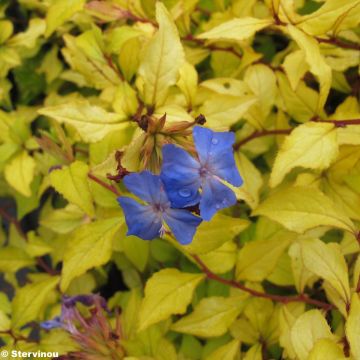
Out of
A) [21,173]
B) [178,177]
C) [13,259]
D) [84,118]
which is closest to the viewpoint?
[178,177]

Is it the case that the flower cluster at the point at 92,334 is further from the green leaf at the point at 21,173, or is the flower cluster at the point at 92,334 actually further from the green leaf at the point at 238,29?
the green leaf at the point at 238,29

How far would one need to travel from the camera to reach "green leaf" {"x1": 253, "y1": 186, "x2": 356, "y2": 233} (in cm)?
79

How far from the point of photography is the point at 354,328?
2.32 ft

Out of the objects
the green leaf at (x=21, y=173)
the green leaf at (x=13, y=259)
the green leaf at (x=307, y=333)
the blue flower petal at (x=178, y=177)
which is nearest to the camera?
the blue flower petal at (x=178, y=177)

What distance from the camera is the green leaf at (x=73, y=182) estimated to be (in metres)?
0.86

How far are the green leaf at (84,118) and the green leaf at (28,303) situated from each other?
14.9 inches

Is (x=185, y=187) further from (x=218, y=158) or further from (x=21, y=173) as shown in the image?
(x=21, y=173)

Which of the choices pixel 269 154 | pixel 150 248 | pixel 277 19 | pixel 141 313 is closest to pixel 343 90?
pixel 269 154

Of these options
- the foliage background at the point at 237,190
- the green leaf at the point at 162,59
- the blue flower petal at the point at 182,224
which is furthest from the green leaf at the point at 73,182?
the blue flower petal at the point at 182,224

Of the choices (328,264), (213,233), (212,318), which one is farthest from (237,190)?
(212,318)

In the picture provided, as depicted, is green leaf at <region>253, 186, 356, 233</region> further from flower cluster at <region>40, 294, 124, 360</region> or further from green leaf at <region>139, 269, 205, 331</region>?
flower cluster at <region>40, 294, 124, 360</region>

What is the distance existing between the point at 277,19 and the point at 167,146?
1.23 feet

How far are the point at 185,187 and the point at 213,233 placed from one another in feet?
0.63

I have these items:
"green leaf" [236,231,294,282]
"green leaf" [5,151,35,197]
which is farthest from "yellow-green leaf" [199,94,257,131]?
"green leaf" [5,151,35,197]
